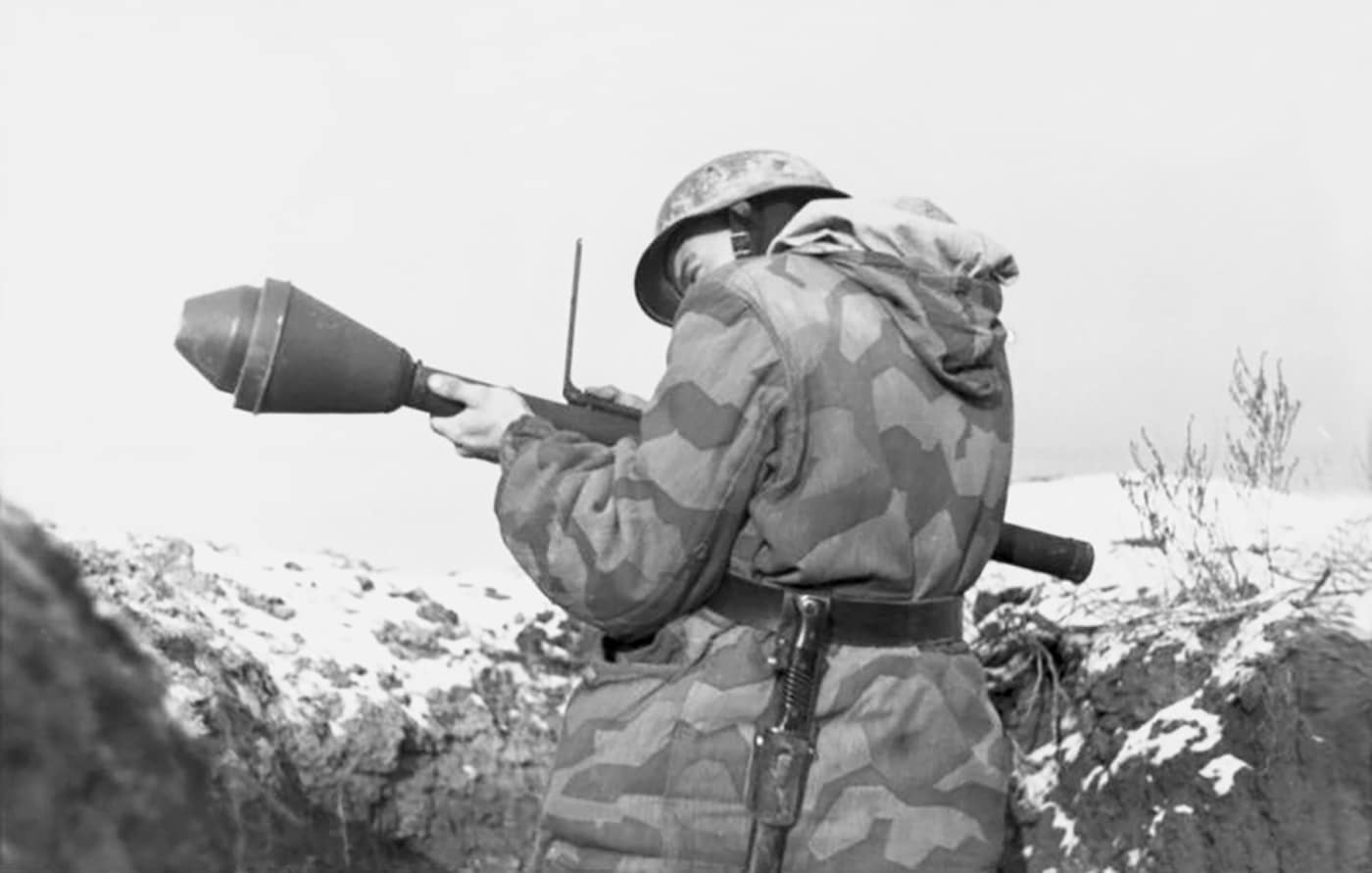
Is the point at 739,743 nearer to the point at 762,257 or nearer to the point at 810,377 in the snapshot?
the point at 810,377

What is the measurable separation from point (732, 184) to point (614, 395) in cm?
48

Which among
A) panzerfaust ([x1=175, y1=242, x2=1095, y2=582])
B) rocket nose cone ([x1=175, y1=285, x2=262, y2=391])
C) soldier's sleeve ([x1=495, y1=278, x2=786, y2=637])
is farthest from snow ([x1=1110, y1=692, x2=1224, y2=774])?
rocket nose cone ([x1=175, y1=285, x2=262, y2=391])

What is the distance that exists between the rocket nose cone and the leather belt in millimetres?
977

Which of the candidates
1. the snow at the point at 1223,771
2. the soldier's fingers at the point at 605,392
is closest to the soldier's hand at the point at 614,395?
the soldier's fingers at the point at 605,392

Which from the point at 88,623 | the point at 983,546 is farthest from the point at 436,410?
the point at 88,623

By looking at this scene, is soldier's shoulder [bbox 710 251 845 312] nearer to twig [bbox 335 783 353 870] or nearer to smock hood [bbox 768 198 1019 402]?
smock hood [bbox 768 198 1019 402]

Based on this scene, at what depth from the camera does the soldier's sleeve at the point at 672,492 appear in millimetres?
3311

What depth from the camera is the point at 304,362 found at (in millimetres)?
3646

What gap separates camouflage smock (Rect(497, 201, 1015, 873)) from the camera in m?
3.33

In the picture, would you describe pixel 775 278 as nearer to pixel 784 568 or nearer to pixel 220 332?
pixel 784 568

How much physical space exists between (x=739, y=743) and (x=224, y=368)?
1157 millimetres

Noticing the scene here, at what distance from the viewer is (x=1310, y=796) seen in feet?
20.5

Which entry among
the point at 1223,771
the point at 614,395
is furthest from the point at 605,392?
the point at 1223,771

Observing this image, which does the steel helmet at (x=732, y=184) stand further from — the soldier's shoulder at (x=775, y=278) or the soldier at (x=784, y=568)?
the soldier's shoulder at (x=775, y=278)
